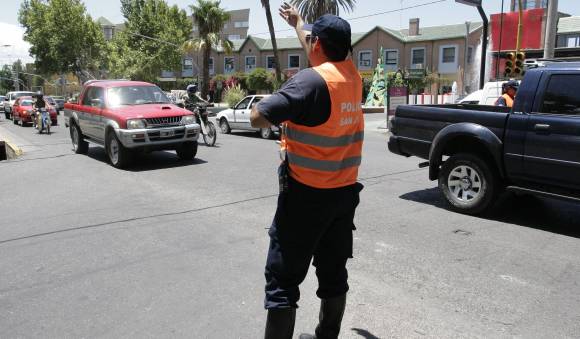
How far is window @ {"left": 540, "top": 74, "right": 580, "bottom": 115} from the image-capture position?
5.58m

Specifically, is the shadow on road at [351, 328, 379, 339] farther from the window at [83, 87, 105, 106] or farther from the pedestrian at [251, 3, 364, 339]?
the window at [83, 87, 105, 106]

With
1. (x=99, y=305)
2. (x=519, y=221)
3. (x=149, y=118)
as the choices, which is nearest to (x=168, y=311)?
(x=99, y=305)

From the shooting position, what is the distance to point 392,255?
4.85 meters

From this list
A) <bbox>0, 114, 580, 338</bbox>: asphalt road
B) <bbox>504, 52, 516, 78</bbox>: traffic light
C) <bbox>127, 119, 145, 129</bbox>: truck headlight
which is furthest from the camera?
<bbox>504, 52, 516, 78</bbox>: traffic light

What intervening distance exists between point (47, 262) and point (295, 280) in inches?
123

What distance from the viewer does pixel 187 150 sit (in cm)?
1118

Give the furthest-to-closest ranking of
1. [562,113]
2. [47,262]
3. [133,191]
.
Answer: [133,191]
[562,113]
[47,262]

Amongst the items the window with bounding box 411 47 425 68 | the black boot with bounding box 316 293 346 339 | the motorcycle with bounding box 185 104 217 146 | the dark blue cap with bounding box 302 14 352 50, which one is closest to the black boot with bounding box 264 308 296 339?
the black boot with bounding box 316 293 346 339

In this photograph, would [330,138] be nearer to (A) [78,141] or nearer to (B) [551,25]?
(A) [78,141]

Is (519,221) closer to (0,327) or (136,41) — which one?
(0,327)

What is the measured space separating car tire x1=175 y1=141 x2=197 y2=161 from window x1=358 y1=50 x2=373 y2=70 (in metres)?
45.4

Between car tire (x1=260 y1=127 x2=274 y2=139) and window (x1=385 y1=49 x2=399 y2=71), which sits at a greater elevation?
window (x1=385 y1=49 x2=399 y2=71)

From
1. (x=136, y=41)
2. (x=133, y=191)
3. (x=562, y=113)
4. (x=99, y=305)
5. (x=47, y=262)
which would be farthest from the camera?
(x=136, y=41)

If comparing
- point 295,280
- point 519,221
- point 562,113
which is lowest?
point 519,221
